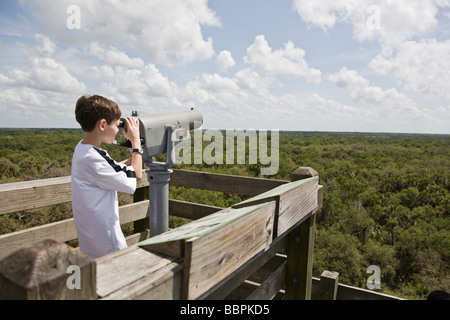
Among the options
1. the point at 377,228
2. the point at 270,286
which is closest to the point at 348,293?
the point at 270,286

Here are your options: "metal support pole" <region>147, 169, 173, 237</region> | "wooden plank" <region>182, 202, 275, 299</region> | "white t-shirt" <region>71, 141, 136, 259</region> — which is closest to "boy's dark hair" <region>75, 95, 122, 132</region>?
"white t-shirt" <region>71, 141, 136, 259</region>

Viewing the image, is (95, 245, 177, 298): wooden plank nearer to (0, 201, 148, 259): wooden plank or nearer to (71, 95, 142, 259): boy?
(71, 95, 142, 259): boy

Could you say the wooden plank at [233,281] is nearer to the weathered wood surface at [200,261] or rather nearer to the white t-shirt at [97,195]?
the weathered wood surface at [200,261]

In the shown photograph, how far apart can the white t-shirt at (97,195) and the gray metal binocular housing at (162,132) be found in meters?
0.39

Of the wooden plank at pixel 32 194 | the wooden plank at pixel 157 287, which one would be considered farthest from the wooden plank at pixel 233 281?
the wooden plank at pixel 32 194

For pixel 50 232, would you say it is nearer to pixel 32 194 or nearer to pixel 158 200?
pixel 32 194

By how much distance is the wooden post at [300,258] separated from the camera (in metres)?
1.90

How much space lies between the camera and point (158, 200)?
78.9 inches

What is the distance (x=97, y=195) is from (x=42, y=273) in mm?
874

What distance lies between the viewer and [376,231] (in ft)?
33.6

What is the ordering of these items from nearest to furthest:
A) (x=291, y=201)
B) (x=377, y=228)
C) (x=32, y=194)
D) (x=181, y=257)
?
(x=181, y=257) → (x=291, y=201) → (x=32, y=194) → (x=377, y=228)

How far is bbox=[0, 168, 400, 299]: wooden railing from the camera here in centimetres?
55
